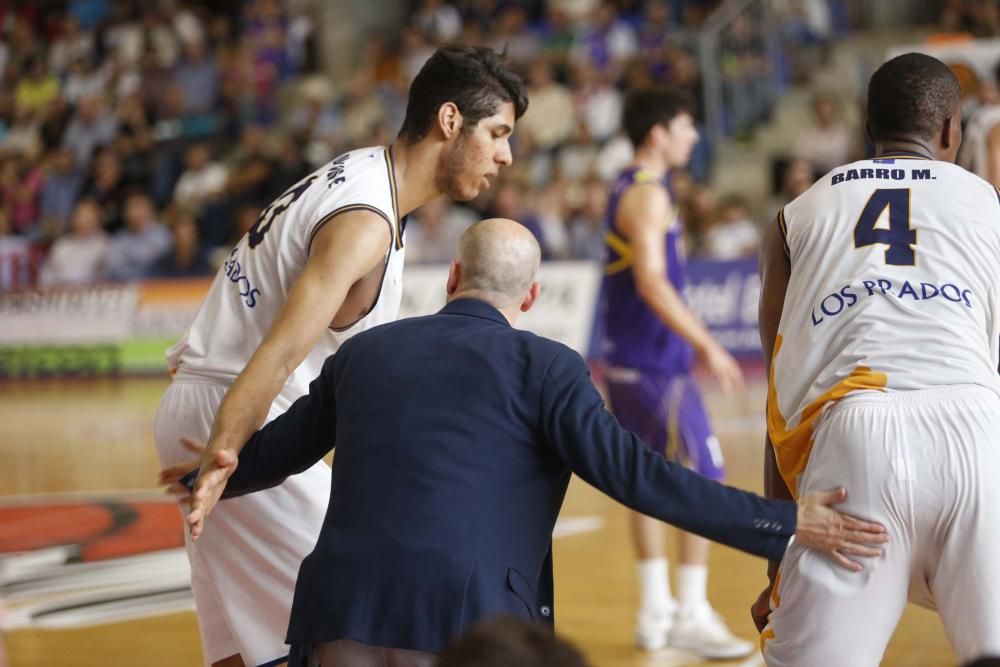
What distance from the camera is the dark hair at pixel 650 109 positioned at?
5.69 meters

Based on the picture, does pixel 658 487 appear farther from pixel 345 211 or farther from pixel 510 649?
pixel 345 211

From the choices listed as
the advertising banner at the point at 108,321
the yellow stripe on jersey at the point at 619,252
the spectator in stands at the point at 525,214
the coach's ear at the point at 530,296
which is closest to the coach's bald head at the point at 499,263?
the coach's ear at the point at 530,296

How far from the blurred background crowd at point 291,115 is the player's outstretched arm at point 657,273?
22.3 ft

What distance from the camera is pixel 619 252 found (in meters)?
5.73

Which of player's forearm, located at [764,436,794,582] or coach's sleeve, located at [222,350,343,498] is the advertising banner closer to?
player's forearm, located at [764,436,794,582]

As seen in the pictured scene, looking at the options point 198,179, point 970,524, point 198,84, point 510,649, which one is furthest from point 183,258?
point 510,649

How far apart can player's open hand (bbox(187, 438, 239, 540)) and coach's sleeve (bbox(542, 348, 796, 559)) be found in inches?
29.9

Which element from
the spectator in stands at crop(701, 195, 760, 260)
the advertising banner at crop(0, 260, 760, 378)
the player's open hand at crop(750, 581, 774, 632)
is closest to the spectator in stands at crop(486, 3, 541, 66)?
the spectator in stands at crop(701, 195, 760, 260)

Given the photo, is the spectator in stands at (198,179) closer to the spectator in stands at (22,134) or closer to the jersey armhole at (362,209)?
the spectator in stands at (22,134)

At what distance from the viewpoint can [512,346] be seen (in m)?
2.74

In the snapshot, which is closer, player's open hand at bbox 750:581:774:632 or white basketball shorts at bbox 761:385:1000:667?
white basketball shorts at bbox 761:385:1000:667

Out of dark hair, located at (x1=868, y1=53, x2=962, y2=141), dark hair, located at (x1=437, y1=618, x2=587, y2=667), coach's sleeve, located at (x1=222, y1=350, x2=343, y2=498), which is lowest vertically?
dark hair, located at (x1=437, y1=618, x2=587, y2=667)

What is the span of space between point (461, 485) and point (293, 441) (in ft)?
1.56

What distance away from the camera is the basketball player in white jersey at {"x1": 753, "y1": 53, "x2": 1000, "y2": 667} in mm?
2787
